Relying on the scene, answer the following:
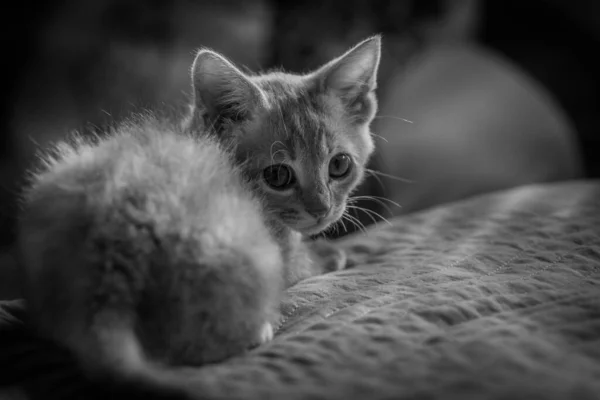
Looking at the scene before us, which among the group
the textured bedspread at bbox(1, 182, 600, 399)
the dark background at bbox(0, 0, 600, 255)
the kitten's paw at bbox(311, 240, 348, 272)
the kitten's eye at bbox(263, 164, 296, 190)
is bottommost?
the textured bedspread at bbox(1, 182, 600, 399)

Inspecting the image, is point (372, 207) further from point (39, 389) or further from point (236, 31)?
point (39, 389)

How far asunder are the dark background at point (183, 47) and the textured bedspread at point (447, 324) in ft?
1.93

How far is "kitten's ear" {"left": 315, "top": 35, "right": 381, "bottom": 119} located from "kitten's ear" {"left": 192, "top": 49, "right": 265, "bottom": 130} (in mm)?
205

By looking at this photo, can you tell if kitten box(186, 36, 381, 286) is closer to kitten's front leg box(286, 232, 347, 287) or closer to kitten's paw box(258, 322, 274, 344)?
kitten's front leg box(286, 232, 347, 287)

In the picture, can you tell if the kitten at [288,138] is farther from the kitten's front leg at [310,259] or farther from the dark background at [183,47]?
the dark background at [183,47]

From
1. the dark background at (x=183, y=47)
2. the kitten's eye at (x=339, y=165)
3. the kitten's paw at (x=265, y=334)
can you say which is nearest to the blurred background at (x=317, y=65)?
the dark background at (x=183, y=47)

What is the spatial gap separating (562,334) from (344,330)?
13.5 inches

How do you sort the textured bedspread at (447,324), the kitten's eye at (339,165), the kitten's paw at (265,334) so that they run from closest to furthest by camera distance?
1. the textured bedspread at (447,324)
2. the kitten's paw at (265,334)
3. the kitten's eye at (339,165)

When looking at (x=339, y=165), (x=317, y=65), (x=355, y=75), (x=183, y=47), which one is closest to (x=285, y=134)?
(x=339, y=165)

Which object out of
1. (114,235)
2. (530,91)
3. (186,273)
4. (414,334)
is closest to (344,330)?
(414,334)

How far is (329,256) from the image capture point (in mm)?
1360

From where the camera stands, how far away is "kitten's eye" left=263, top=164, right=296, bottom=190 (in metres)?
1.13

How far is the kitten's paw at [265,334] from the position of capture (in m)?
0.88

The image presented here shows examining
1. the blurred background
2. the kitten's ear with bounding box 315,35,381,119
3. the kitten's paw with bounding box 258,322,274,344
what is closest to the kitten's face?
the kitten's ear with bounding box 315,35,381,119
